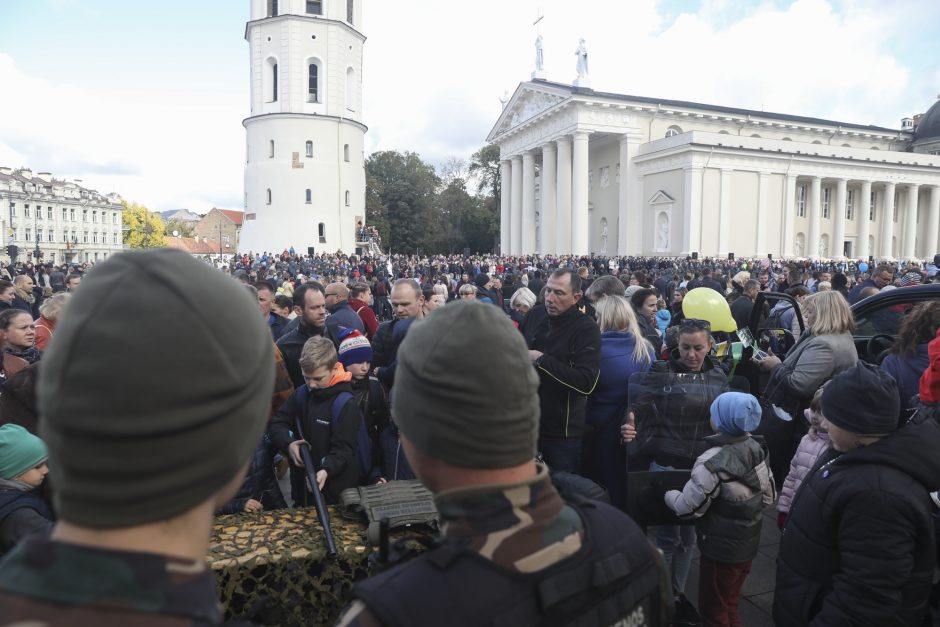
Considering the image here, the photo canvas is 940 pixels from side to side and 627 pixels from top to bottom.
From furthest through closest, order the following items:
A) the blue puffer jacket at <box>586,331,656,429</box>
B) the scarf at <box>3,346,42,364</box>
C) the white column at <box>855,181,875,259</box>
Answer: the white column at <box>855,181,875,259</box>, the scarf at <box>3,346,42,364</box>, the blue puffer jacket at <box>586,331,656,429</box>

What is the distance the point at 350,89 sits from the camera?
49469 millimetres

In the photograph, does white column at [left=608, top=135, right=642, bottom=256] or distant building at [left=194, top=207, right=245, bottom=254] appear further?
distant building at [left=194, top=207, right=245, bottom=254]

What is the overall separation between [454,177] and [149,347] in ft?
242

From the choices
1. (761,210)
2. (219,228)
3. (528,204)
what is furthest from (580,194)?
(219,228)

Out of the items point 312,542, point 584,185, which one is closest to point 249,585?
point 312,542

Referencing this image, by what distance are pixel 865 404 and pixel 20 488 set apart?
3.67 metres

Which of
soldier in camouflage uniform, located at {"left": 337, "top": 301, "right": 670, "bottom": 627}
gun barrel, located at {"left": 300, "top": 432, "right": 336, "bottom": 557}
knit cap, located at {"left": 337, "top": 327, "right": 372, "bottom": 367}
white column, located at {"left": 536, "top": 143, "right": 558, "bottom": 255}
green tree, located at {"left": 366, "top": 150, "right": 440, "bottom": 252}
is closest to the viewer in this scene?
soldier in camouflage uniform, located at {"left": 337, "top": 301, "right": 670, "bottom": 627}

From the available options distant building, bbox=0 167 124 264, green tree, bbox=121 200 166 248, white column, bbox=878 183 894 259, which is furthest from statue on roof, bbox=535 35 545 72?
green tree, bbox=121 200 166 248

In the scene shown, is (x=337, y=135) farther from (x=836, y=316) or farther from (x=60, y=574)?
(x=60, y=574)

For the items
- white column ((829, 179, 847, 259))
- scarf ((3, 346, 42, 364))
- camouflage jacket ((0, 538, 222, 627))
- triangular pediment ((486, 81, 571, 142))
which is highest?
triangular pediment ((486, 81, 571, 142))

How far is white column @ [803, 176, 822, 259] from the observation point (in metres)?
47.8

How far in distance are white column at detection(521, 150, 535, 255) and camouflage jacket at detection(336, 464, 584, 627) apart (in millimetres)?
51308

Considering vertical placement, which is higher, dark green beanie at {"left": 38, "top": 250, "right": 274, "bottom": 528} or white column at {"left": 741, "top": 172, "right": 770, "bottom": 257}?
white column at {"left": 741, "top": 172, "right": 770, "bottom": 257}

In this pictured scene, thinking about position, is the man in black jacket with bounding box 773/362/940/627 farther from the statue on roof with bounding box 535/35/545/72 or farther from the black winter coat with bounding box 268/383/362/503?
the statue on roof with bounding box 535/35/545/72
